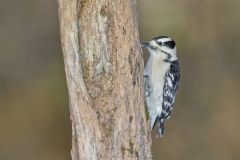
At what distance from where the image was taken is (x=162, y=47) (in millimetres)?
5422

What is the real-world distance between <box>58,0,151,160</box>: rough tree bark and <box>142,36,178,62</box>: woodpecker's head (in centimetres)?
114

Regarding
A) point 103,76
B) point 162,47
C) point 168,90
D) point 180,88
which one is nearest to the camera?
point 103,76

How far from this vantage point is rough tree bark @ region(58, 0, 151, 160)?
4.05 meters

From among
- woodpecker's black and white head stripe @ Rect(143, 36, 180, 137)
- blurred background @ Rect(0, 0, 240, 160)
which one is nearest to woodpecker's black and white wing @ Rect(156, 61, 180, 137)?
woodpecker's black and white head stripe @ Rect(143, 36, 180, 137)

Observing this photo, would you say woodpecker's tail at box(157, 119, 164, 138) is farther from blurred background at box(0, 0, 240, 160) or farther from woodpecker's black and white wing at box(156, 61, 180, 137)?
blurred background at box(0, 0, 240, 160)

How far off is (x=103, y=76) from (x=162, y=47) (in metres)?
1.37

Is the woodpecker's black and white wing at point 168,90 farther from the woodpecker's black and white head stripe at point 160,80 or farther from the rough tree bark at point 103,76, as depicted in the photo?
the rough tree bark at point 103,76

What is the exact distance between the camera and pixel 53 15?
916 centimetres

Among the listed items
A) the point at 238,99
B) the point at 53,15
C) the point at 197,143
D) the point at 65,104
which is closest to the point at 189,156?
the point at 197,143

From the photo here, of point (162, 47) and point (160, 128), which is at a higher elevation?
point (162, 47)

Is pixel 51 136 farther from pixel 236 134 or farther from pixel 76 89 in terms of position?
pixel 76 89

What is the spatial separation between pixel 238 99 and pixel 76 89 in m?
4.68

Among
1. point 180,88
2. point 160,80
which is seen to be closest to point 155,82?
point 160,80

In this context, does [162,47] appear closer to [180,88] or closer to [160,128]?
[160,128]
